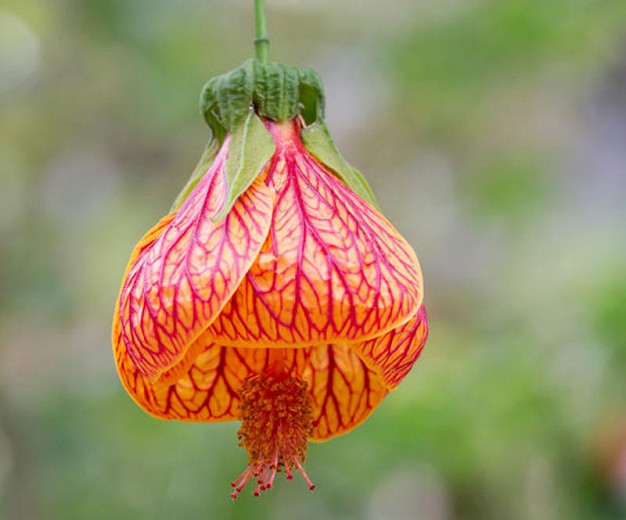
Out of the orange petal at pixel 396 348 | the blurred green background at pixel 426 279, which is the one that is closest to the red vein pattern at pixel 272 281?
the orange petal at pixel 396 348

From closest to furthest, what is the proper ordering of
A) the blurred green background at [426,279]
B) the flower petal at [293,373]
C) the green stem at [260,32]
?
the green stem at [260,32] → the flower petal at [293,373] → the blurred green background at [426,279]

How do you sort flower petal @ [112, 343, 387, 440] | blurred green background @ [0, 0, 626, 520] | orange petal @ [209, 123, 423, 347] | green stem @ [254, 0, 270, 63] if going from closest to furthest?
orange petal @ [209, 123, 423, 347]
green stem @ [254, 0, 270, 63]
flower petal @ [112, 343, 387, 440]
blurred green background @ [0, 0, 626, 520]

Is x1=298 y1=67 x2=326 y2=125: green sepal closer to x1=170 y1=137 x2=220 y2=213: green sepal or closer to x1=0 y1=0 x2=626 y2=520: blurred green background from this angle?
x1=170 y1=137 x2=220 y2=213: green sepal

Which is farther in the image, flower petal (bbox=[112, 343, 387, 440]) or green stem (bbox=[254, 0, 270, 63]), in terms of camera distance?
flower petal (bbox=[112, 343, 387, 440])

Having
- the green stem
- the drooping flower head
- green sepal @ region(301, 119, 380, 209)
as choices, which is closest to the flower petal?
the drooping flower head

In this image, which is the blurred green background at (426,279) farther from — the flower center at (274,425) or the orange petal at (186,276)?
the orange petal at (186,276)

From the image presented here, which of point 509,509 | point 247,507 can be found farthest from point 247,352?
point 509,509

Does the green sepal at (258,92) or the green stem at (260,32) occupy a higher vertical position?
the green stem at (260,32)

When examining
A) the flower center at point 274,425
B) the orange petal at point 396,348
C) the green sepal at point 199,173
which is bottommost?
the flower center at point 274,425
